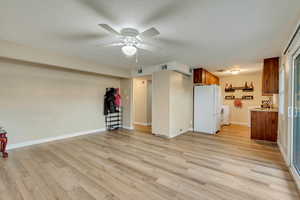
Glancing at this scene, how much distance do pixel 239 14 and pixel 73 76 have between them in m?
4.76

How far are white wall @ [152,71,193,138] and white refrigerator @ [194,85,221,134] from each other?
0.53m

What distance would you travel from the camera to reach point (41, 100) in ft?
13.4

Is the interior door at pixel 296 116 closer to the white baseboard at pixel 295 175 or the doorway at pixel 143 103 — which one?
the white baseboard at pixel 295 175

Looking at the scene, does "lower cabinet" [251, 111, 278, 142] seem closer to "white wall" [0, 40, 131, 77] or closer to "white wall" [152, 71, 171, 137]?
"white wall" [152, 71, 171, 137]

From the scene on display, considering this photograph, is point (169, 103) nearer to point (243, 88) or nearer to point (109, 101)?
point (109, 101)

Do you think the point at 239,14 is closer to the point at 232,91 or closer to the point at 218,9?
the point at 218,9

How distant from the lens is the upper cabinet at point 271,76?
3.90 meters

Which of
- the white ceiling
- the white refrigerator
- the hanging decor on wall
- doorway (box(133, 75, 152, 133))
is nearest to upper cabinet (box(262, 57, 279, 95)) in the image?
the white ceiling

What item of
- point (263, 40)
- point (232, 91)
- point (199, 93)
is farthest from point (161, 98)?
point (232, 91)

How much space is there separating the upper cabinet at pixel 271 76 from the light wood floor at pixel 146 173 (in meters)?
1.56

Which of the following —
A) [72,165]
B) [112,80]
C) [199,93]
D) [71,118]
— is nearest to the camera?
[72,165]

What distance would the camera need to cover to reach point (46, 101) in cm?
418

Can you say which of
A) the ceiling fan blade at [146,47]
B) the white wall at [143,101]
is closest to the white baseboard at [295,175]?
the ceiling fan blade at [146,47]

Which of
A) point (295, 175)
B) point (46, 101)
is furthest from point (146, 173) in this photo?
point (46, 101)
